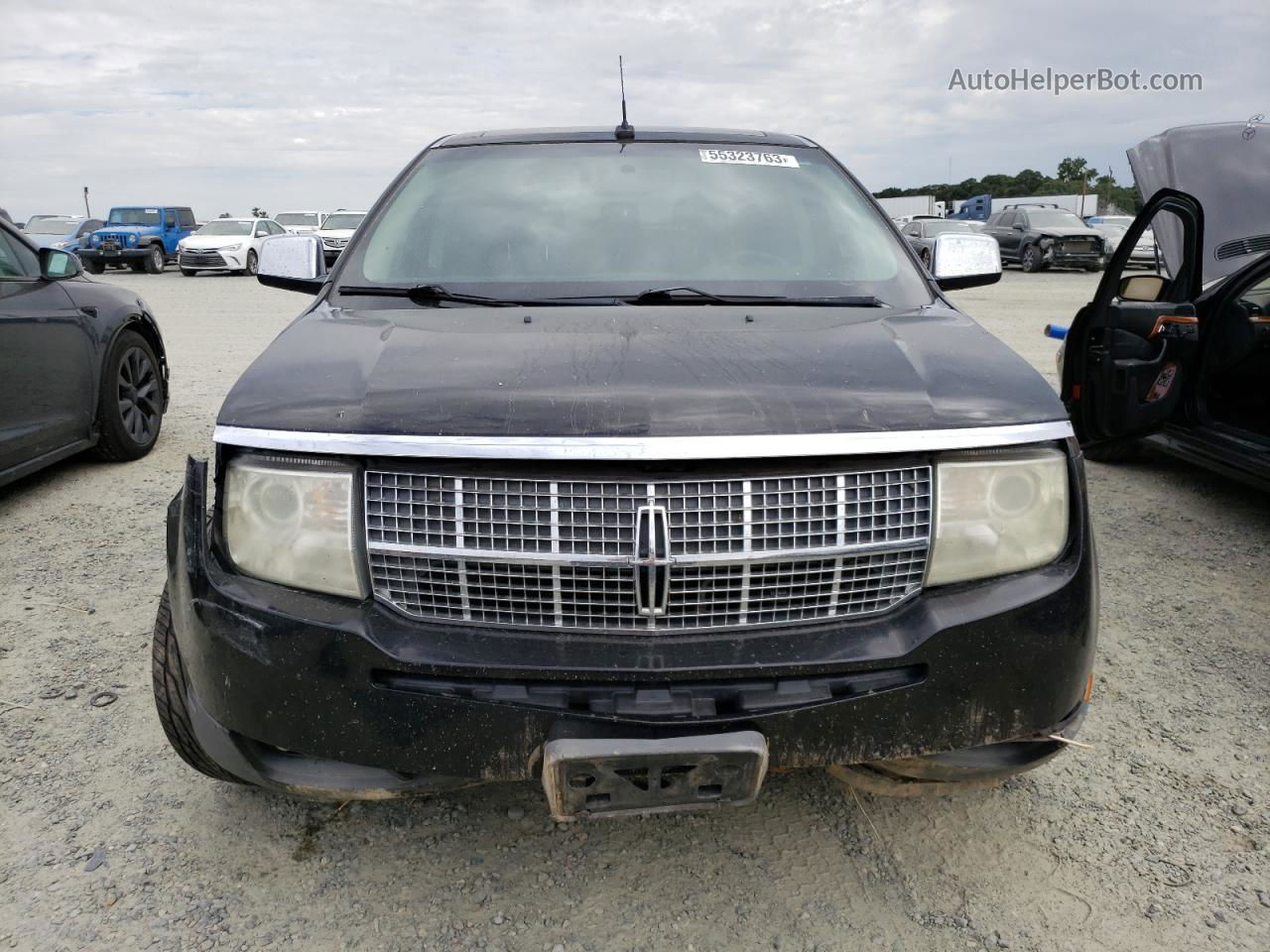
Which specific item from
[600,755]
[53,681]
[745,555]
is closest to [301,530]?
[600,755]

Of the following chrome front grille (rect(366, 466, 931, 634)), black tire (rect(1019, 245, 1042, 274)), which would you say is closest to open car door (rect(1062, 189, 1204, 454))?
chrome front grille (rect(366, 466, 931, 634))

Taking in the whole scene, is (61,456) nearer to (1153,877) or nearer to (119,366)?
(119,366)

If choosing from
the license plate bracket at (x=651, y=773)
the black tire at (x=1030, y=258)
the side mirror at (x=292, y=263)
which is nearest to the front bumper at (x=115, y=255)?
the black tire at (x=1030, y=258)

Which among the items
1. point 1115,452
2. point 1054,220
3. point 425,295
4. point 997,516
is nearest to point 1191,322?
point 1115,452

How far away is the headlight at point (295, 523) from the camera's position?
1.92 m

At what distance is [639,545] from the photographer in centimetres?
185

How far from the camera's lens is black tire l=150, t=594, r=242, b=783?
226cm

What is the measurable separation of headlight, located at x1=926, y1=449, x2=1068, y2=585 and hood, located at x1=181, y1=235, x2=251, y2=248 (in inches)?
1034

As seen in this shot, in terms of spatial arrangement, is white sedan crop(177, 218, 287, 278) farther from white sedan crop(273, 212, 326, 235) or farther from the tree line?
the tree line

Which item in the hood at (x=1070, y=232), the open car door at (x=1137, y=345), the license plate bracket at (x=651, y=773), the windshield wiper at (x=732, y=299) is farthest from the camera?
the hood at (x=1070, y=232)

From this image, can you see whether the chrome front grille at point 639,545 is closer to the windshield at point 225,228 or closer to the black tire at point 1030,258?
the black tire at point 1030,258

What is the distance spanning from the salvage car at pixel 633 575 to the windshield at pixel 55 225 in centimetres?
3115

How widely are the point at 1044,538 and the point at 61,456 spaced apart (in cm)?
488

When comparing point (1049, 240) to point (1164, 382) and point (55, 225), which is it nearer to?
point (1164, 382)
